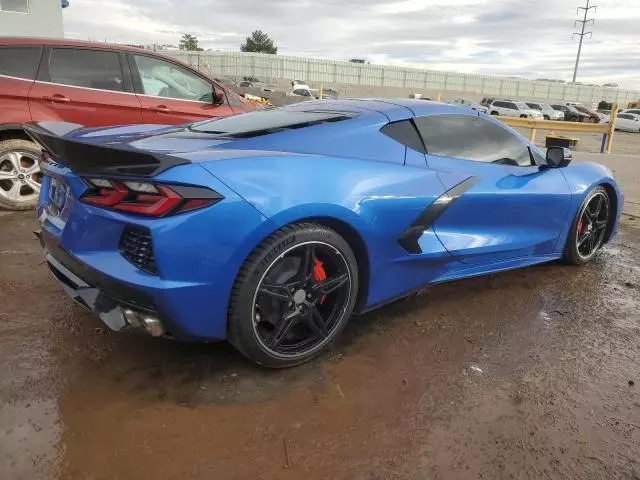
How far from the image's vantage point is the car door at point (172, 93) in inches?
224

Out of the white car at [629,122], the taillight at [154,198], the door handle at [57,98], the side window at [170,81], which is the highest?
the side window at [170,81]

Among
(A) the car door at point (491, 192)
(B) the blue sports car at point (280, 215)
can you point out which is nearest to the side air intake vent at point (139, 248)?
(B) the blue sports car at point (280, 215)

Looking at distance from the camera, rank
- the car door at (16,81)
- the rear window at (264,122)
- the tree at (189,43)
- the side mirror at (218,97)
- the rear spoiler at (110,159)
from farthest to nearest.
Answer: the tree at (189,43) → the side mirror at (218,97) → the car door at (16,81) → the rear window at (264,122) → the rear spoiler at (110,159)

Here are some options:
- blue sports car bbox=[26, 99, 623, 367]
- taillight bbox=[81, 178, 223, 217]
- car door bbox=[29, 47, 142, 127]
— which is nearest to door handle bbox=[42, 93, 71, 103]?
car door bbox=[29, 47, 142, 127]

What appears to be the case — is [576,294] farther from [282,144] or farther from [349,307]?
[282,144]


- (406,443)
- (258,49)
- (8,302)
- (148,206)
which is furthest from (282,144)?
(258,49)

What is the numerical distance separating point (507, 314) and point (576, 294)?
0.77m

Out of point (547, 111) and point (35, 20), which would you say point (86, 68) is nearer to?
point (35, 20)

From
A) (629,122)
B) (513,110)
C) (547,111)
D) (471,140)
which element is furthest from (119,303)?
(547,111)

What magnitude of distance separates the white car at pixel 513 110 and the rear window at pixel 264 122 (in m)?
34.2

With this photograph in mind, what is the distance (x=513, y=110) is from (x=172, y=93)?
33.7 metres

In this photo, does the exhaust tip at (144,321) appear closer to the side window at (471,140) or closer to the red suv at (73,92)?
the side window at (471,140)

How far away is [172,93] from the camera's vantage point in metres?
5.94

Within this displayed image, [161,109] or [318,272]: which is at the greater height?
[161,109]
